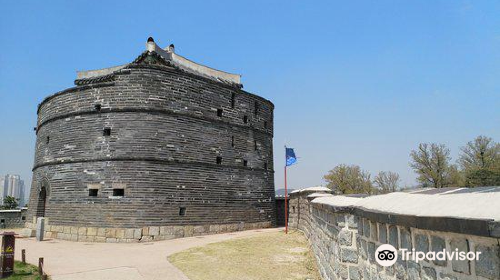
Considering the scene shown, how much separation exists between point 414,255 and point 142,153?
14.2 m

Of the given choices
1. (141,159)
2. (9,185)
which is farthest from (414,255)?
(9,185)

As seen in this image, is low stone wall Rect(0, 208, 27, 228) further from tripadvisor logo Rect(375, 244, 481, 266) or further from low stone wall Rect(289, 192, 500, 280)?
tripadvisor logo Rect(375, 244, 481, 266)

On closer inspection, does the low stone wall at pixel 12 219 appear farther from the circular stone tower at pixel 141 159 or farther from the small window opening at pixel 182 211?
the small window opening at pixel 182 211

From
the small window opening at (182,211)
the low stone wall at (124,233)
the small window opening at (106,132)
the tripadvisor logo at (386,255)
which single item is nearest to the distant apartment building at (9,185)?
the low stone wall at (124,233)

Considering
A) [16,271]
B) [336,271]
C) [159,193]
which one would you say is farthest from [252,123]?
[336,271]

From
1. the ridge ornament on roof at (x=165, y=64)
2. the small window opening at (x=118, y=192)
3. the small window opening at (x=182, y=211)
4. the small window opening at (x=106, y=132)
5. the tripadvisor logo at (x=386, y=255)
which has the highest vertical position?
the ridge ornament on roof at (x=165, y=64)

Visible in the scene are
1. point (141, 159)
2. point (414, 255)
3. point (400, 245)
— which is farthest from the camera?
point (141, 159)

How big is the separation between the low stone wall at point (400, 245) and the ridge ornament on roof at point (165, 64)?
49.7 ft

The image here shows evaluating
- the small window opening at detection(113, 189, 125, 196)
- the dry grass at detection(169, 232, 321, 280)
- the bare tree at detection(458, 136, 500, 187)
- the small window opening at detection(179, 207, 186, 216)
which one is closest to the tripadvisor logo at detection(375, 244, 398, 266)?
the dry grass at detection(169, 232, 321, 280)

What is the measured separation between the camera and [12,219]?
23.8 metres

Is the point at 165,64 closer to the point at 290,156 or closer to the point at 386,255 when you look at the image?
the point at 290,156

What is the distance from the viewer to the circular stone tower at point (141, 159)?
49.4 ft

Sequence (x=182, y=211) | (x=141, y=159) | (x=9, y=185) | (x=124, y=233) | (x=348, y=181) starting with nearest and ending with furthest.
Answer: (x=124, y=233)
(x=141, y=159)
(x=182, y=211)
(x=348, y=181)
(x=9, y=185)

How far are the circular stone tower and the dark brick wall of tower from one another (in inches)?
1.8
